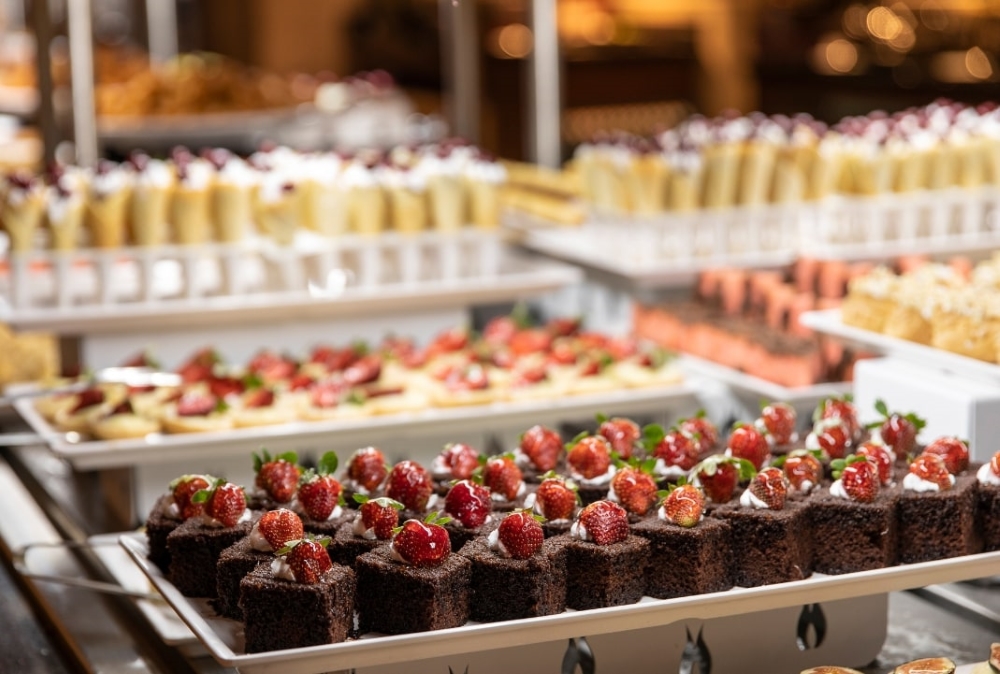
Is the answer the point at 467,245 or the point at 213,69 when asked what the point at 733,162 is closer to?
the point at 467,245

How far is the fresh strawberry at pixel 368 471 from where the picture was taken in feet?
9.04

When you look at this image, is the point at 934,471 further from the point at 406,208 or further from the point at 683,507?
the point at 406,208

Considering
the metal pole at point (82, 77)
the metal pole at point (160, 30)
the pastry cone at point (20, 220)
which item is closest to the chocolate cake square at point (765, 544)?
the pastry cone at point (20, 220)

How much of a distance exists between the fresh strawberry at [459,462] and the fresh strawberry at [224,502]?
0.39 meters

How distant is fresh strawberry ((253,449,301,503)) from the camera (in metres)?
2.72

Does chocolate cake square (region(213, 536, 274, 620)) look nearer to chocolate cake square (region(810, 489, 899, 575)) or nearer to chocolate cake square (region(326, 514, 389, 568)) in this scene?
chocolate cake square (region(326, 514, 389, 568))

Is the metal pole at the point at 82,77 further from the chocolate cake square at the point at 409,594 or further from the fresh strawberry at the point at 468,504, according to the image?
the chocolate cake square at the point at 409,594

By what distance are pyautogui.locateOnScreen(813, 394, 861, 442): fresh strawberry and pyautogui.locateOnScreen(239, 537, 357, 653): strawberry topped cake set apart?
3.53 ft

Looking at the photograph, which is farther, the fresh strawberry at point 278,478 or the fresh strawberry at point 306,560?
the fresh strawberry at point 278,478

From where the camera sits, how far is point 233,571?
2.41 metres

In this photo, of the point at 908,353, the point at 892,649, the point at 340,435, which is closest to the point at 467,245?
the point at 340,435

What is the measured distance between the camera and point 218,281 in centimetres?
474

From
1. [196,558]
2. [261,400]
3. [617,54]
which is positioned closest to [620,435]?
[196,558]

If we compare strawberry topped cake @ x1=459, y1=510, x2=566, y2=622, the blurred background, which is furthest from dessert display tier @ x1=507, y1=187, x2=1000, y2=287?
the blurred background
